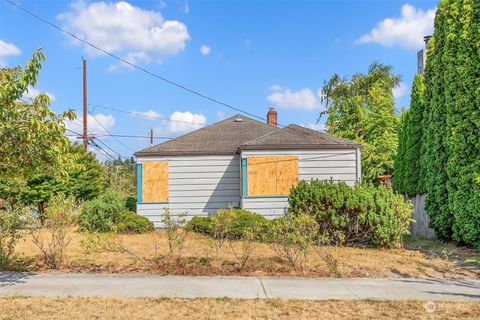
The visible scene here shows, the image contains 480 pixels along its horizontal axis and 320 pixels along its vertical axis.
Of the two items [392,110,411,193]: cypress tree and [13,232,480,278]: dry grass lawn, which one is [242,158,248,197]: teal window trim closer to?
[13,232,480,278]: dry grass lawn

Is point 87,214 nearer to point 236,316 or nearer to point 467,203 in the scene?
point 236,316

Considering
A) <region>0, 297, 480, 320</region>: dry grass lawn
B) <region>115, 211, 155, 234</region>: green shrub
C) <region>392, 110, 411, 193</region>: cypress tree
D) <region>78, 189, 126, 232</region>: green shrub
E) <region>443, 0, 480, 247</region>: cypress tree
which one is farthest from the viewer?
<region>392, 110, 411, 193</region>: cypress tree

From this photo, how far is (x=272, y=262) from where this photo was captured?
8.47 metres

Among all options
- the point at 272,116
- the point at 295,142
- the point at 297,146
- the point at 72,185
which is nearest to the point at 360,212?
the point at 297,146

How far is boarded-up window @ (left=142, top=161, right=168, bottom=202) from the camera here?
14773mm

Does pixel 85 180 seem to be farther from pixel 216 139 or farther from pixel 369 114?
pixel 369 114

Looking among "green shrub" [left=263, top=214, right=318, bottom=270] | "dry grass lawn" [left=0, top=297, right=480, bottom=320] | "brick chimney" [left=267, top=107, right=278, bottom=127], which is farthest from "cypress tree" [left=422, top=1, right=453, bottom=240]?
"brick chimney" [left=267, top=107, right=278, bottom=127]

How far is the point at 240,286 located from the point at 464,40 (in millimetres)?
8673

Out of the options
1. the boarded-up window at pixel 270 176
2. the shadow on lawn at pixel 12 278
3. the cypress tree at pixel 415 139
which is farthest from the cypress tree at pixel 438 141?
the shadow on lawn at pixel 12 278

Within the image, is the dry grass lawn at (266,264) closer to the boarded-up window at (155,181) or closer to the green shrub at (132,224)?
the green shrub at (132,224)

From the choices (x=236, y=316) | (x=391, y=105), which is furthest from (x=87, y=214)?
(x=391, y=105)

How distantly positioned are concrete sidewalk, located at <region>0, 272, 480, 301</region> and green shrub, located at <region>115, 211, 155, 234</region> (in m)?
5.29

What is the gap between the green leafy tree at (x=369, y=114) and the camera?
1024 inches

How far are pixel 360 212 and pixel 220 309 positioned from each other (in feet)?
19.7
